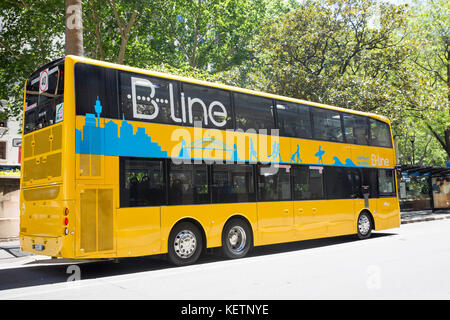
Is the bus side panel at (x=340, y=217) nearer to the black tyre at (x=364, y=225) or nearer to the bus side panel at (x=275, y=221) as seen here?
the black tyre at (x=364, y=225)

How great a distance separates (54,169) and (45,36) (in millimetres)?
15587

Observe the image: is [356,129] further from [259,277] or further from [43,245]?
[43,245]

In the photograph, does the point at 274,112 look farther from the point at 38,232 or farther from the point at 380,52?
the point at 380,52

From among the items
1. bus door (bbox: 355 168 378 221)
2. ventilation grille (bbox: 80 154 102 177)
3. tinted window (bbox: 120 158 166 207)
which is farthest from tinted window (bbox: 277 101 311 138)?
ventilation grille (bbox: 80 154 102 177)

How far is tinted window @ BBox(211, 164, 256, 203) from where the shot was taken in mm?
9945

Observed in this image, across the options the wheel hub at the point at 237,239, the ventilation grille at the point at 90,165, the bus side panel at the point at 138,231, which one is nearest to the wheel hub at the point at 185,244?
the bus side panel at the point at 138,231

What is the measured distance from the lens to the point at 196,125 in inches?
381

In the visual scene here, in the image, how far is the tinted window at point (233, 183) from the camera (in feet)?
32.6

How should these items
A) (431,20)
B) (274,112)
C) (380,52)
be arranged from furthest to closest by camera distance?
(431,20) < (380,52) < (274,112)

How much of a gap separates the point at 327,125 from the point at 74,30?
762 cm

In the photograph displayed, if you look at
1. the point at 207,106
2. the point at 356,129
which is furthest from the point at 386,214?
the point at 207,106
